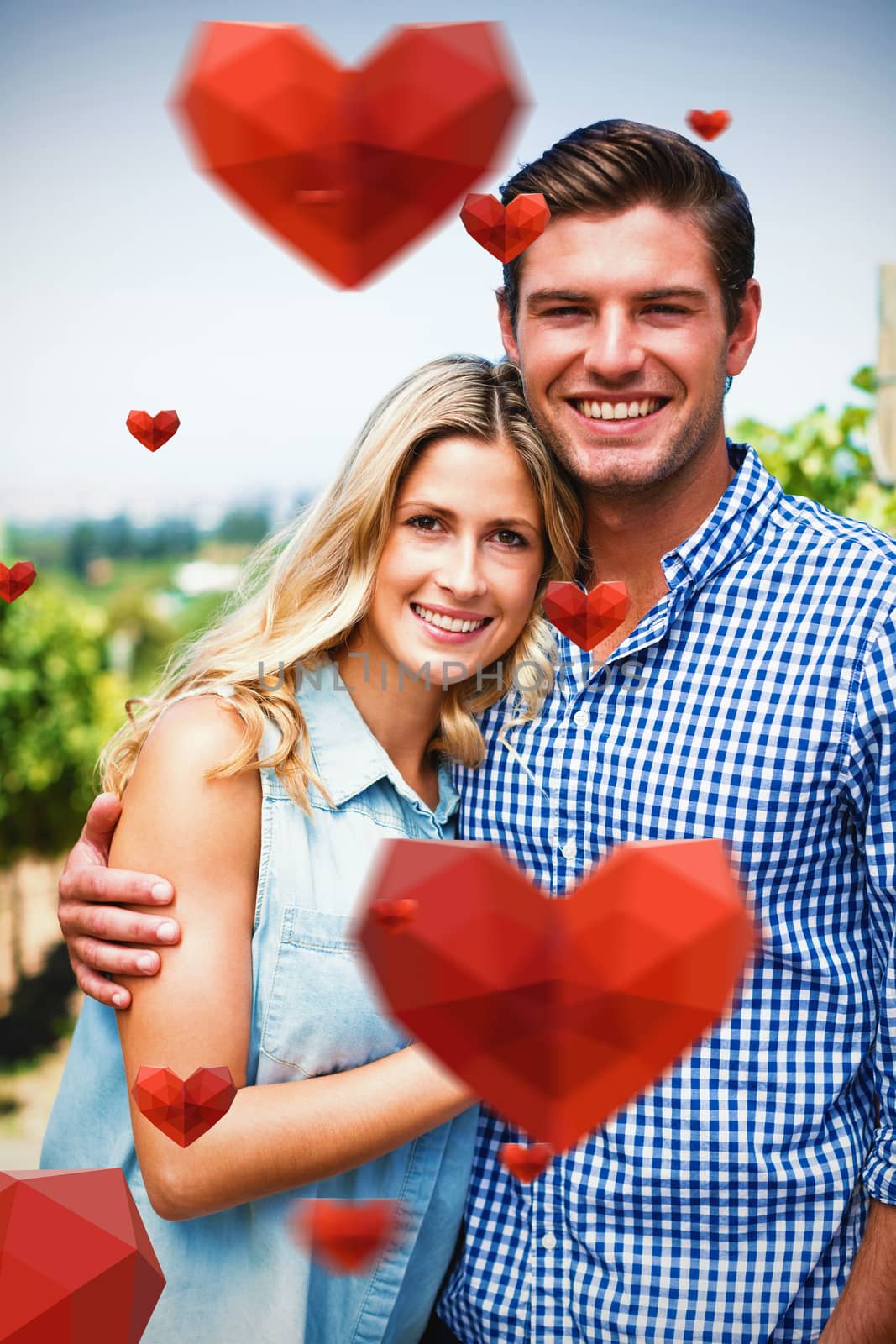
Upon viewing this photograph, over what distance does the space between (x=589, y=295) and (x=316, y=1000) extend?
1062mm

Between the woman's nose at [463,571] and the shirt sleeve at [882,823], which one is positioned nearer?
the shirt sleeve at [882,823]

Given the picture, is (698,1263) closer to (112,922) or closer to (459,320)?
(112,922)

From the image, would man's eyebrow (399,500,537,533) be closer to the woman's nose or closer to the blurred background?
the woman's nose

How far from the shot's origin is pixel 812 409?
11.0ft

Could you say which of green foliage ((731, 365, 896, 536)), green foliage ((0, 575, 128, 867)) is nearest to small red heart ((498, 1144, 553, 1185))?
green foliage ((731, 365, 896, 536))

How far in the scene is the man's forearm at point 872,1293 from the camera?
1.48 meters

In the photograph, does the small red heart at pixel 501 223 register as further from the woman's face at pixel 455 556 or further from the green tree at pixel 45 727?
the green tree at pixel 45 727

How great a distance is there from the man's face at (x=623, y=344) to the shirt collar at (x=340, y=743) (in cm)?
49

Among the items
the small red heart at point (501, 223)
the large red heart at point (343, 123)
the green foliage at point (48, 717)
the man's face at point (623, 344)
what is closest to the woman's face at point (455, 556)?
the man's face at point (623, 344)

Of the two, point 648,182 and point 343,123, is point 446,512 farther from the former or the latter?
point 343,123

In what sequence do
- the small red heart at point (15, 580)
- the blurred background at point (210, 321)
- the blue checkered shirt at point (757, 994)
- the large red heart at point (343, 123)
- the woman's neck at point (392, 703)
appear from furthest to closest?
the woman's neck at point (392, 703), the blue checkered shirt at point (757, 994), the blurred background at point (210, 321), the small red heart at point (15, 580), the large red heart at point (343, 123)

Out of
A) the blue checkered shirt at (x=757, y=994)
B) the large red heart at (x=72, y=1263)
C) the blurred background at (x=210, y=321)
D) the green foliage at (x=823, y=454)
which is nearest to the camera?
the large red heart at (x=72, y=1263)

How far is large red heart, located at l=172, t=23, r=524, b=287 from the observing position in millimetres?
379

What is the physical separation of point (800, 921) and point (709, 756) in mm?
261
